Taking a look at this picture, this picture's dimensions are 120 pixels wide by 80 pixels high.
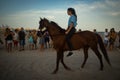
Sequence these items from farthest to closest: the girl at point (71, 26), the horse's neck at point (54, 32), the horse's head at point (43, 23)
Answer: the horse's head at point (43, 23)
the horse's neck at point (54, 32)
the girl at point (71, 26)

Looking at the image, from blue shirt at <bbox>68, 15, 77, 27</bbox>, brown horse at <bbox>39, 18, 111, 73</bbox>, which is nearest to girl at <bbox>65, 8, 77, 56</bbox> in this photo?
Answer: blue shirt at <bbox>68, 15, 77, 27</bbox>

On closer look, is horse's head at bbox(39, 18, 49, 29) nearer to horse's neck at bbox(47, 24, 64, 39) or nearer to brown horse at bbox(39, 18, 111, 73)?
brown horse at bbox(39, 18, 111, 73)

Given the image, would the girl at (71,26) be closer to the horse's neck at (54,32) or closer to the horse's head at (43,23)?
the horse's neck at (54,32)

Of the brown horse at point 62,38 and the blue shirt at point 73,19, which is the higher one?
the blue shirt at point 73,19

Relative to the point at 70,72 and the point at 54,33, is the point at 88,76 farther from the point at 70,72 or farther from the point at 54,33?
the point at 54,33

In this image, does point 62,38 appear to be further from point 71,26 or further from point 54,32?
point 71,26

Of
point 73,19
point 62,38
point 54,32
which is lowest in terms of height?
point 62,38

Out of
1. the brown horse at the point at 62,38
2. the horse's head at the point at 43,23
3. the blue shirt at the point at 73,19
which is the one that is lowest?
the brown horse at the point at 62,38

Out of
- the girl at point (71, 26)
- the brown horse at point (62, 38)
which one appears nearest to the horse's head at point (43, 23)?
the brown horse at point (62, 38)

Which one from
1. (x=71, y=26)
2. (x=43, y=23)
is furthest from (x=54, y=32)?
(x=71, y=26)

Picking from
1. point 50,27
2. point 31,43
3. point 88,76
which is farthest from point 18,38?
point 88,76

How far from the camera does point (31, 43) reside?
57.0 ft

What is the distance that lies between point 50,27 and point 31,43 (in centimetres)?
945

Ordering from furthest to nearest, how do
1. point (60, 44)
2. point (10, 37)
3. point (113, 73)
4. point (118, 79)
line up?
point (10, 37)
point (60, 44)
point (113, 73)
point (118, 79)
